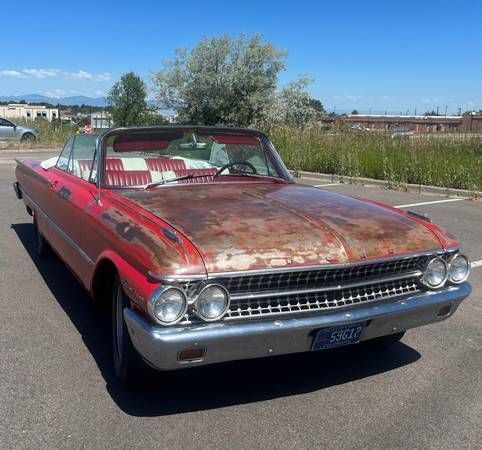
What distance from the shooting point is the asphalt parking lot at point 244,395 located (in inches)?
117

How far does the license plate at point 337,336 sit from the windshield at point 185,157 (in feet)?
6.11

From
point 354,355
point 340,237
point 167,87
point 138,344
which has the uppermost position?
point 167,87

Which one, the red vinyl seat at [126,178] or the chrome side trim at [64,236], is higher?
the red vinyl seat at [126,178]

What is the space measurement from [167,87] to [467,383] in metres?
23.1

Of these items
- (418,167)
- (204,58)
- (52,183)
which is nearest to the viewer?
(52,183)

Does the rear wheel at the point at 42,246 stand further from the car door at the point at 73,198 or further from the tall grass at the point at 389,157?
the tall grass at the point at 389,157

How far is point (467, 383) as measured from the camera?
143 inches

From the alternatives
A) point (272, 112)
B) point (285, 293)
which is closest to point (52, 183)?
point (285, 293)

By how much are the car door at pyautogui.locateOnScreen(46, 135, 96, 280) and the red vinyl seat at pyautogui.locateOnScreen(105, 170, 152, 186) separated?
14 centimetres

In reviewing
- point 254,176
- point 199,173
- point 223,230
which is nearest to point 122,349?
point 223,230

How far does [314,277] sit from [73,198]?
226cm

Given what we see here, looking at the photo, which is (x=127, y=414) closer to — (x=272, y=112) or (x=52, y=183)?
(x=52, y=183)

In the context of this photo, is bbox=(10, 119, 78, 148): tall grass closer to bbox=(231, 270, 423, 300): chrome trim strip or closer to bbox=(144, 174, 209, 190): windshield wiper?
bbox=(144, 174, 209, 190): windshield wiper

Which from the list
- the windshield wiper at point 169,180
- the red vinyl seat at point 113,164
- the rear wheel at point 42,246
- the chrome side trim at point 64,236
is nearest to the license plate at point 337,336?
the chrome side trim at point 64,236
